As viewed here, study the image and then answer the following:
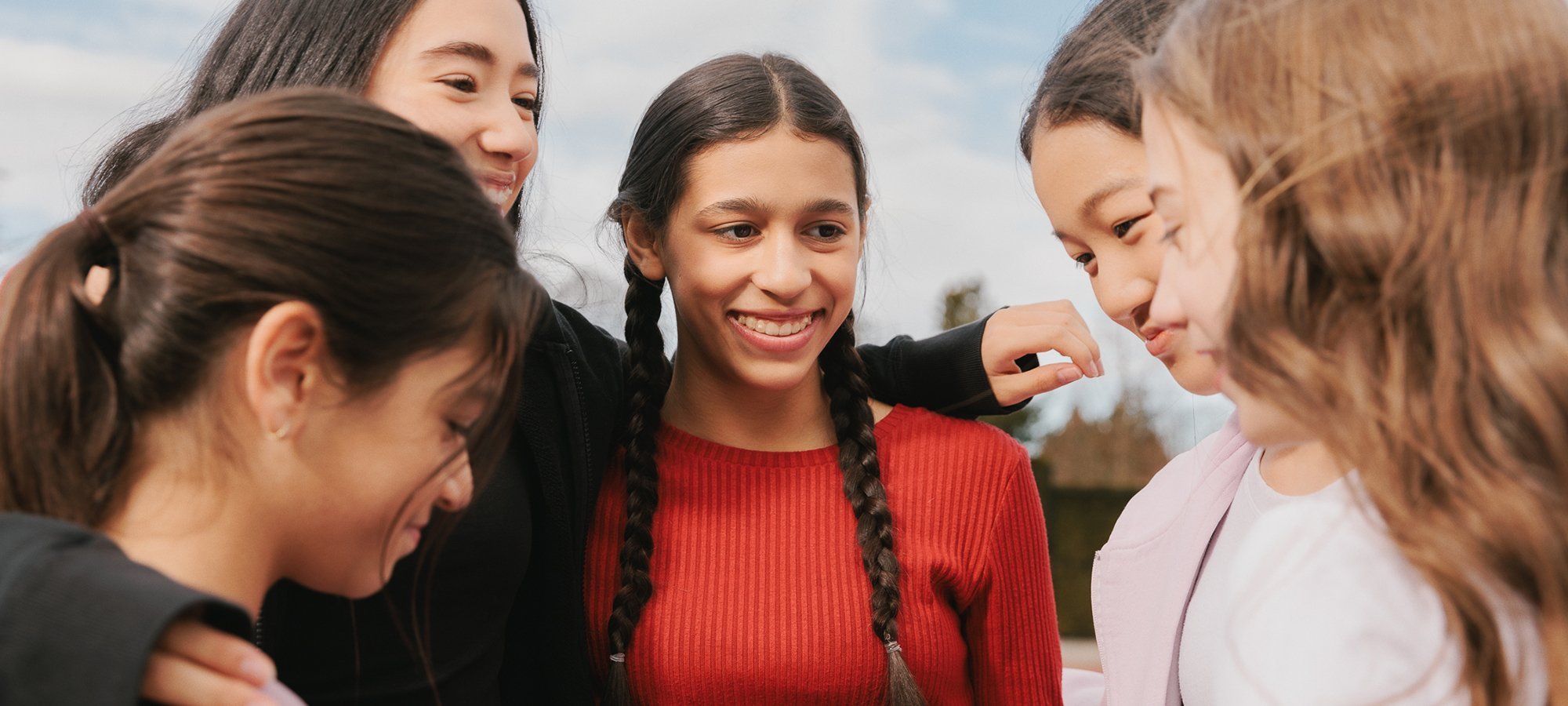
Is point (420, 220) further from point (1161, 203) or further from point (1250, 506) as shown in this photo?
point (1250, 506)

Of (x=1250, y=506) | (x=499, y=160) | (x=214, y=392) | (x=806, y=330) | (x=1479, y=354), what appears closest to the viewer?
(x=1479, y=354)

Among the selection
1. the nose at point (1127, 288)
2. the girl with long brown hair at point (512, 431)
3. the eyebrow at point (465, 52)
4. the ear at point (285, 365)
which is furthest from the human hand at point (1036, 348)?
the ear at point (285, 365)

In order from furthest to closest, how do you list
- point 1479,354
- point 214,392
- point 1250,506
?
point 1250,506 < point 214,392 < point 1479,354

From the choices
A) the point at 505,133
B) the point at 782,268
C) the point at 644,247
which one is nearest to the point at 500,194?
the point at 505,133

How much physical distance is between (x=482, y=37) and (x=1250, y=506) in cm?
154

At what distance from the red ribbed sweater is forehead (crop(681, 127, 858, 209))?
51 cm

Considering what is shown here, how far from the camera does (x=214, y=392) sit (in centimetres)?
137

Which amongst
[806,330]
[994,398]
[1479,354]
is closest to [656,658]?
[806,330]

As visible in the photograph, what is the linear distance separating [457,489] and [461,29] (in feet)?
3.10

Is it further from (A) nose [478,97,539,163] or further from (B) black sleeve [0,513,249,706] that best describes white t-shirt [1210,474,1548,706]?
(A) nose [478,97,539,163]

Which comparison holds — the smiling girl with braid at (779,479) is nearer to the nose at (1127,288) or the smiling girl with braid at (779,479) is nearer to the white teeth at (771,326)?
the white teeth at (771,326)

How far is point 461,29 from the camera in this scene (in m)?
2.14

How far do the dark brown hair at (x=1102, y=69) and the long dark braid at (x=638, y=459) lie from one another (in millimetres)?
865

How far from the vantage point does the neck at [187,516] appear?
1337 millimetres
